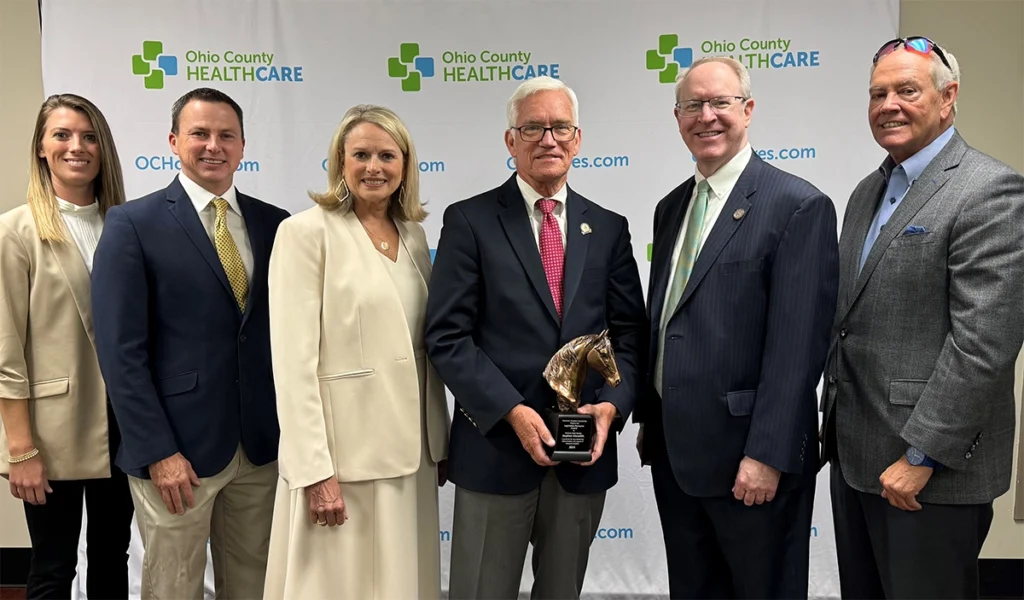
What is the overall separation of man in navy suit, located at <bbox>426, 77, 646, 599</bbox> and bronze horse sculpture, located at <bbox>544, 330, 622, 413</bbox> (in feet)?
0.27

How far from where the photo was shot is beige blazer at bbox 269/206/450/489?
213 centimetres

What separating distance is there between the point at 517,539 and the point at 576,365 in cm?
58

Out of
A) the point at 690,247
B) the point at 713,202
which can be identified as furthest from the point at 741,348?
the point at 713,202

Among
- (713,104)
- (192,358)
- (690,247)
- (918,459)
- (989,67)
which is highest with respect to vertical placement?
(989,67)

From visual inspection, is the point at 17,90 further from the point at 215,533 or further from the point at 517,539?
the point at 517,539

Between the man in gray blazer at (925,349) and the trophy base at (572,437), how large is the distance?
0.75 meters

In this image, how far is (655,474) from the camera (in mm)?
2275

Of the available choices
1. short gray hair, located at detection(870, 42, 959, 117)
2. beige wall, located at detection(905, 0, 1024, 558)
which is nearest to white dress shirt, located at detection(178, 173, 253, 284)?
short gray hair, located at detection(870, 42, 959, 117)

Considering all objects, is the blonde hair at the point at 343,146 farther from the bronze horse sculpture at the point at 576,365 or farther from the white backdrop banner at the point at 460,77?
the white backdrop banner at the point at 460,77

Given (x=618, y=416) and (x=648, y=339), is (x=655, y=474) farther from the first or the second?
(x=648, y=339)

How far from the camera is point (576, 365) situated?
80.5 inches

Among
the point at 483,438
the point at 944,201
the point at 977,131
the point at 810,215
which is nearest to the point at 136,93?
Result: the point at 483,438

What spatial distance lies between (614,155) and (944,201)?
174cm

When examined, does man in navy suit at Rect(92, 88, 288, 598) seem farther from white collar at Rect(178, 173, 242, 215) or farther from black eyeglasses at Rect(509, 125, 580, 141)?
black eyeglasses at Rect(509, 125, 580, 141)
